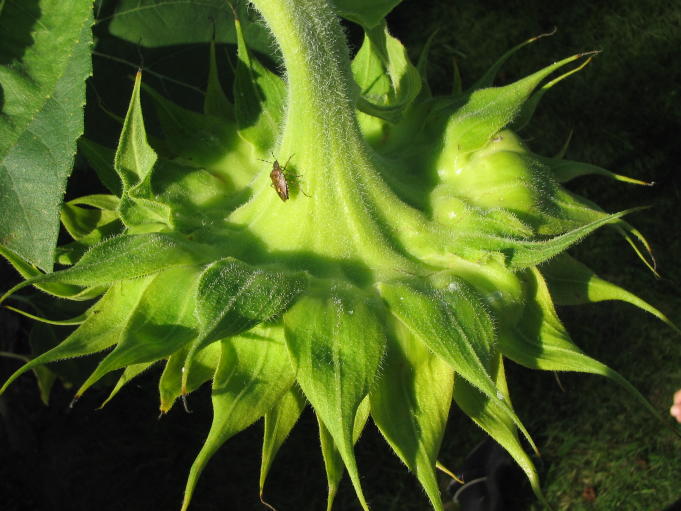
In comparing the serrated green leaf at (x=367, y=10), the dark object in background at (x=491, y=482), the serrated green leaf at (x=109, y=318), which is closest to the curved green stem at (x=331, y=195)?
the serrated green leaf at (x=367, y=10)

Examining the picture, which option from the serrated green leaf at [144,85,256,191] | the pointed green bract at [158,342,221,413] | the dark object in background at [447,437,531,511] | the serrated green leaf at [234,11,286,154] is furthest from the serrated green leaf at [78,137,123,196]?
the dark object in background at [447,437,531,511]

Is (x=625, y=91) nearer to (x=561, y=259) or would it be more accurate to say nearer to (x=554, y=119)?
(x=554, y=119)

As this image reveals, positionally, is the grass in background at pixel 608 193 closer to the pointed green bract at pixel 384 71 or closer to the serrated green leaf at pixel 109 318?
the pointed green bract at pixel 384 71

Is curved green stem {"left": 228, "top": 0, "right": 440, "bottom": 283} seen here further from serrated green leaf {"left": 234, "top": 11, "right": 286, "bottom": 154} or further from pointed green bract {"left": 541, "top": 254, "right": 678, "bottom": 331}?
pointed green bract {"left": 541, "top": 254, "right": 678, "bottom": 331}

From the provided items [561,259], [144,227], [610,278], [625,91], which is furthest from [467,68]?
[144,227]

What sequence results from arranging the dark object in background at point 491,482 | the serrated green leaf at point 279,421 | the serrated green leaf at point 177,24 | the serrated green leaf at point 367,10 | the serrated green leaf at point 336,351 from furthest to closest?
the dark object in background at point 491,482 → the serrated green leaf at point 177,24 → the serrated green leaf at point 367,10 → the serrated green leaf at point 279,421 → the serrated green leaf at point 336,351

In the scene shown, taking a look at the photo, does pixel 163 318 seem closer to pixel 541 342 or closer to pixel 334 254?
pixel 334 254
